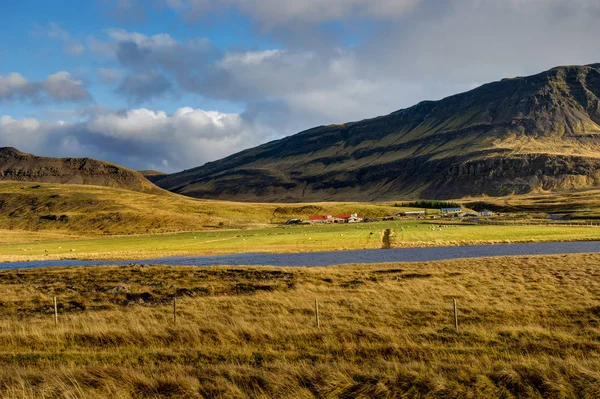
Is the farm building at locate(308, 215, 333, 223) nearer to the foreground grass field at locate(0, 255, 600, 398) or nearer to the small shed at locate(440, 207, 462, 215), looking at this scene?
the small shed at locate(440, 207, 462, 215)

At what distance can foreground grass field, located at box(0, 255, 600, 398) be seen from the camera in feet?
36.1

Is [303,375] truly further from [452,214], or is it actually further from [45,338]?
[452,214]

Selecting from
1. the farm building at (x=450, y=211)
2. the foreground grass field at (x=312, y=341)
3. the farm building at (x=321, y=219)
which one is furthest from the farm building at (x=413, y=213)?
the foreground grass field at (x=312, y=341)

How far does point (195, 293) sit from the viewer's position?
1265 inches

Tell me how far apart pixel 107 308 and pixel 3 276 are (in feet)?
98.5

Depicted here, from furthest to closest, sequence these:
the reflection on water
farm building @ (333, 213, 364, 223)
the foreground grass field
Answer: farm building @ (333, 213, 364, 223), the reflection on water, the foreground grass field

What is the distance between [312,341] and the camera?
1655cm

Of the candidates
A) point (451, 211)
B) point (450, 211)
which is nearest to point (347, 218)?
point (450, 211)

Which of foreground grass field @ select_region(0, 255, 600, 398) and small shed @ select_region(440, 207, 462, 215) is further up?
foreground grass field @ select_region(0, 255, 600, 398)

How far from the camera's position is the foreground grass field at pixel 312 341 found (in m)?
11.0

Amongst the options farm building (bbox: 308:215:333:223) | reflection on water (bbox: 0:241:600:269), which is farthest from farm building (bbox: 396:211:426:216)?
reflection on water (bbox: 0:241:600:269)

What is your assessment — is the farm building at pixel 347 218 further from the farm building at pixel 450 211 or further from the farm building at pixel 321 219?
the farm building at pixel 450 211

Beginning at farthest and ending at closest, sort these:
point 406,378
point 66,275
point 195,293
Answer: point 66,275 → point 195,293 → point 406,378

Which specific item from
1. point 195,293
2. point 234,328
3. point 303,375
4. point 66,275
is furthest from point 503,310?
point 66,275
